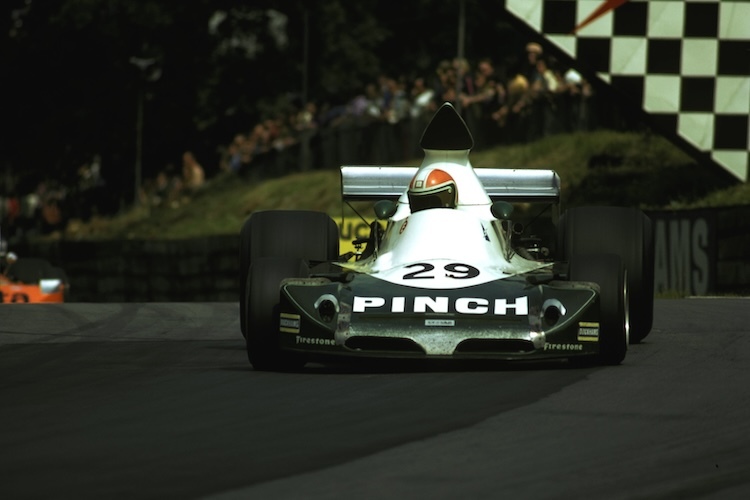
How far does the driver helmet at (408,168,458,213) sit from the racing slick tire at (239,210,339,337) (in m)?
0.67

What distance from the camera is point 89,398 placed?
22.1 ft

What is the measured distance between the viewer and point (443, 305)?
7.61 meters

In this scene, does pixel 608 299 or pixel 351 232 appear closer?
pixel 608 299

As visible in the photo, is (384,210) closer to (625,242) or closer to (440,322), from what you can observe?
(625,242)

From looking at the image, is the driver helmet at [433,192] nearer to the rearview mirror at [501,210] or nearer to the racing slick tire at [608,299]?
the rearview mirror at [501,210]

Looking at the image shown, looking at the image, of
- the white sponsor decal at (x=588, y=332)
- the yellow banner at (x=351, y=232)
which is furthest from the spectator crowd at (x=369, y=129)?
Result: the white sponsor decal at (x=588, y=332)

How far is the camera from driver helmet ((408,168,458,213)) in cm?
897

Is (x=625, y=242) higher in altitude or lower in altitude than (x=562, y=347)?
higher

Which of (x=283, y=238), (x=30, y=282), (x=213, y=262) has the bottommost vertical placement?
(x=30, y=282)

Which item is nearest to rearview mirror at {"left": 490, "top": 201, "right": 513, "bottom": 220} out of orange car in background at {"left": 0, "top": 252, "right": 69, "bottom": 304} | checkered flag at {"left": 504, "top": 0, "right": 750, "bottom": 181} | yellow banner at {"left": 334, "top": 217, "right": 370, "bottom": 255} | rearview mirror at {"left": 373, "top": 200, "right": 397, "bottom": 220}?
rearview mirror at {"left": 373, "top": 200, "right": 397, "bottom": 220}

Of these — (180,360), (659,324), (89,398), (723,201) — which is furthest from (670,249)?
(89,398)

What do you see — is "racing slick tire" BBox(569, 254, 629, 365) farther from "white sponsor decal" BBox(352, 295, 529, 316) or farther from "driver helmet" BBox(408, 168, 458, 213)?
"driver helmet" BBox(408, 168, 458, 213)

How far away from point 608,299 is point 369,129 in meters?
17.3

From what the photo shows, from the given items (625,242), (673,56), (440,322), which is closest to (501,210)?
(625,242)
